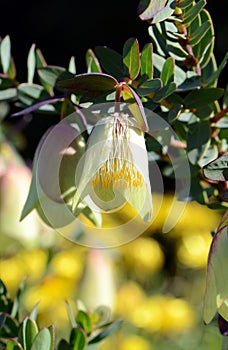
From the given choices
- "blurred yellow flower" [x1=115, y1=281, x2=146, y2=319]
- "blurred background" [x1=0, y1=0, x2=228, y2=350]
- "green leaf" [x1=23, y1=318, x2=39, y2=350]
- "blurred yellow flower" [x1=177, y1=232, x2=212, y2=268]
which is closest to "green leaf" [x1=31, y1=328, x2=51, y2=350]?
"green leaf" [x1=23, y1=318, x2=39, y2=350]

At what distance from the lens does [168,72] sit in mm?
348

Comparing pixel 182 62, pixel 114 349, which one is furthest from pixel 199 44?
pixel 114 349

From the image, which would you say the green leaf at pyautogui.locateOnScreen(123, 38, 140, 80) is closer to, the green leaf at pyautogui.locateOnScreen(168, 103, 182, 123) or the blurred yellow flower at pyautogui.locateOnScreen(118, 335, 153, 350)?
the green leaf at pyautogui.locateOnScreen(168, 103, 182, 123)

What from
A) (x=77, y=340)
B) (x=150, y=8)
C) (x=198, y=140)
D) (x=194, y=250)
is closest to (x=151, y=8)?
(x=150, y=8)

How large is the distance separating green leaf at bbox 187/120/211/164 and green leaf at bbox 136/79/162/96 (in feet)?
0.19

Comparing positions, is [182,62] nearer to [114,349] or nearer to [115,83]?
[115,83]

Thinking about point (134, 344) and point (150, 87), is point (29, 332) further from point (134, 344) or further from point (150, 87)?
point (134, 344)

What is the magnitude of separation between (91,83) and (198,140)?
3.8 inches

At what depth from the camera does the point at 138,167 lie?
319mm

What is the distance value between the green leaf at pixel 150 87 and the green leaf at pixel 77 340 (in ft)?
0.52

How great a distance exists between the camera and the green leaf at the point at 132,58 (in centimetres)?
33

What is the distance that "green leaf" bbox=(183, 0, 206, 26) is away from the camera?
0.33 meters

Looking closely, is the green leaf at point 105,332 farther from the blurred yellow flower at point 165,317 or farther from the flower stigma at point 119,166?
the blurred yellow flower at point 165,317

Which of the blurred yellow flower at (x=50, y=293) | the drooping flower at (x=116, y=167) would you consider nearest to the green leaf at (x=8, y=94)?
the drooping flower at (x=116, y=167)
